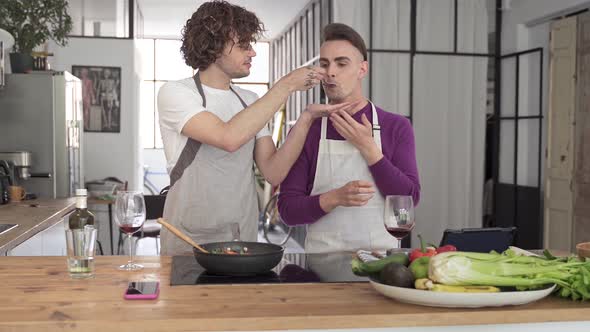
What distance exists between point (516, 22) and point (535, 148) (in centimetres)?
130

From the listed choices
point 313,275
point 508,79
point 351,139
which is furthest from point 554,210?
point 313,275

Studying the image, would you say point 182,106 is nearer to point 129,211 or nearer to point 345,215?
point 129,211

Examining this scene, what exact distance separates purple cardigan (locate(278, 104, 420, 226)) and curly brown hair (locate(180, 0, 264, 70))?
49cm

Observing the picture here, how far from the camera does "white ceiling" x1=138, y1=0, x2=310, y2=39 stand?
9651 mm

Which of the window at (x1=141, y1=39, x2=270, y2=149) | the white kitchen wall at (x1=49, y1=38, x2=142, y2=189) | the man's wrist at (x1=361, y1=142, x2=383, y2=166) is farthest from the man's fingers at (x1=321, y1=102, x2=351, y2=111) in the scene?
the window at (x1=141, y1=39, x2=270, y2=149)

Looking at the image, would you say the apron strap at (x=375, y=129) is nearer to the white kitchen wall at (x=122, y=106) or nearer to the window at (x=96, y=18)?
the white kitchen wall at (x=122, y=106)

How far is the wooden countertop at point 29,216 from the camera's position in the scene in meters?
3.03

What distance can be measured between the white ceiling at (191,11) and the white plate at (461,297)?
24.6ft

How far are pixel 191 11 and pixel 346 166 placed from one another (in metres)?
8.33

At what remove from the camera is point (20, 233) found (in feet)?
10.3

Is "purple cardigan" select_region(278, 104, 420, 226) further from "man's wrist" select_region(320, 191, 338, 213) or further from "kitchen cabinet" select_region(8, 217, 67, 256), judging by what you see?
"kitchen cabinet" select_region(8, 217, 67, 256)

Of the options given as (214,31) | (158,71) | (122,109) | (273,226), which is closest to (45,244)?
(214,31)

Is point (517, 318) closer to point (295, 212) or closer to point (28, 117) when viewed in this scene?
point (295, 212)

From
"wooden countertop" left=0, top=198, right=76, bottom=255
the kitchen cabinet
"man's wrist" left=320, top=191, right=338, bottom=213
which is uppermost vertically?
"man's wrist" left=320, top=191, right=338, bottom=213
